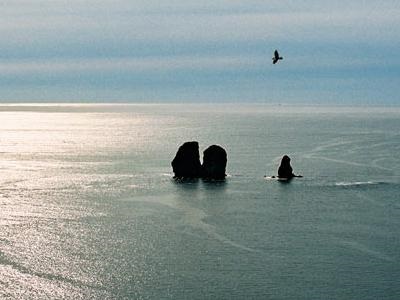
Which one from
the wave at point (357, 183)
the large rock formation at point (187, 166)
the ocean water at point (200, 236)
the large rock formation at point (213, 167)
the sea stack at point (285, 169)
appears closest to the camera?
the ocean water at point (200, 236)

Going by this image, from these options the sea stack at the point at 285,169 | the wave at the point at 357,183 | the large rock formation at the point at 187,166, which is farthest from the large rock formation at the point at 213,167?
the wave at the point at 357,183

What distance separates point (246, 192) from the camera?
13488 centimetres

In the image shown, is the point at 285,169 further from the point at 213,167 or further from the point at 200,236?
the point at 200,236

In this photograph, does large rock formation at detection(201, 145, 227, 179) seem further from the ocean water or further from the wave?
the wave

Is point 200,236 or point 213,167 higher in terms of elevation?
point 213,167

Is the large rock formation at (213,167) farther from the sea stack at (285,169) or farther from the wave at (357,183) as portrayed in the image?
the wave at (357,183)

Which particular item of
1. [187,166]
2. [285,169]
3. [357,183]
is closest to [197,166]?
[187,166]

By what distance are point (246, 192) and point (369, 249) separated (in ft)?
165

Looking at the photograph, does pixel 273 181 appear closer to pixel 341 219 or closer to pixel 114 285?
pixel 341 219

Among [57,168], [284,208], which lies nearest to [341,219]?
[284,208]

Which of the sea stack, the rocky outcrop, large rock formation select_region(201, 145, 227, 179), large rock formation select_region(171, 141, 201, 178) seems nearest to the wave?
the sea stack

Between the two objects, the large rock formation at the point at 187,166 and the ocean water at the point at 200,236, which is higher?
the large rock formation at the point at 187,166

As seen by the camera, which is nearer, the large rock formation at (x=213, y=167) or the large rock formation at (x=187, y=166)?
the large rock formation at (x=213, y=167)

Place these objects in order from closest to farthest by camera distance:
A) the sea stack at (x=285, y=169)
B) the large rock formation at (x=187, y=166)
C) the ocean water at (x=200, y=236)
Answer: the ocean water at (x=200, y=236) < the sea stack at (x=285, y=169) < the large rock formation at (x=187, y=166)
